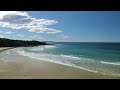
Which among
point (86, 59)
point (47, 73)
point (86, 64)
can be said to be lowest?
point (86, 59)

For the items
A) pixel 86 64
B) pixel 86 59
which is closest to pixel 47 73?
pixel 86 64

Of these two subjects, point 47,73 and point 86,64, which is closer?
point 47,73

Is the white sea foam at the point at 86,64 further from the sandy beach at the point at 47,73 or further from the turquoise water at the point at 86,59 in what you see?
the sandy beach at the point at 47,73

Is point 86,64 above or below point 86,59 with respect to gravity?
above

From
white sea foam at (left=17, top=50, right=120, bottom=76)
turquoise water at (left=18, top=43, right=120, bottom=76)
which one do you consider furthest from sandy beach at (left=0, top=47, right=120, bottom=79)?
turquoise water at (left=18, top=43, right=120, bottom=76)

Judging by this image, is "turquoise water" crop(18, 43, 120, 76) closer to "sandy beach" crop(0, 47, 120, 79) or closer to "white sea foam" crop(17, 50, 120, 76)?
"white sea foam" crop(17, 50, 120, 76)

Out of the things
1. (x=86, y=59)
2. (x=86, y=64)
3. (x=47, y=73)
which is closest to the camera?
(x=47, y=73)

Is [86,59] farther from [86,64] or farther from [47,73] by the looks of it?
[47,73]

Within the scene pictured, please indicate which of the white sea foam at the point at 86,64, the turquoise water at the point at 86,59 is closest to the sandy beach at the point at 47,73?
the white sea foam at the point at 86,64

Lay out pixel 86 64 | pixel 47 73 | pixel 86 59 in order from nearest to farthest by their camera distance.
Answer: pixel 47 73
pixel 86 64
pixel 86 59

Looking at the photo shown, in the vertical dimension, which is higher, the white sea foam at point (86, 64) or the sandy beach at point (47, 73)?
the sandy beach at point (47, 73)
